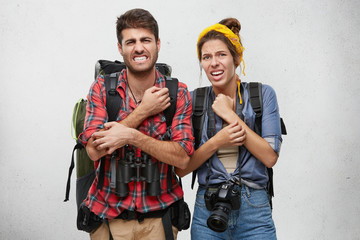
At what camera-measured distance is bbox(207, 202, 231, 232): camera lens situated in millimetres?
1504

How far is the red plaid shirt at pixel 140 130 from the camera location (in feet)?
5.14

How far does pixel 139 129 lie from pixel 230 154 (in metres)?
0.44

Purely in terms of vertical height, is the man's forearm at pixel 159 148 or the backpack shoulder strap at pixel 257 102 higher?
the backpack shoulder strap at pixel 257 102

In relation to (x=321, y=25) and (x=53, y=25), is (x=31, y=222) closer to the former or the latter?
(x=53, y=25)

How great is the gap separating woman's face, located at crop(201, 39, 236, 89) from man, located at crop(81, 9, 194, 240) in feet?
0.55

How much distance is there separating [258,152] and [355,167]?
188cm

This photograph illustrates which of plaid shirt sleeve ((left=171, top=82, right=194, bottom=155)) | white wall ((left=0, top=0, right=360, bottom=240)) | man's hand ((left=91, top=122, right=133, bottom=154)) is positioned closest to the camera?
man's hand ((left=91, top=122, right=133, bottom=154))

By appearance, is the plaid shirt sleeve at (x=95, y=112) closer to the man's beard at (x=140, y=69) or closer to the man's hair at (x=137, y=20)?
the man's beard at (x=140, y=69)

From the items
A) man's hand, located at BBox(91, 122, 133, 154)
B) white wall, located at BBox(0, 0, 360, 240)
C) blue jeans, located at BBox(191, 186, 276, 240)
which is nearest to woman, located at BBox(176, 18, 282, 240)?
blue jeans, located at BBox(191, 186, 276, 240)

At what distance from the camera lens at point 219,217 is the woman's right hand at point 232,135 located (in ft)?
0.85

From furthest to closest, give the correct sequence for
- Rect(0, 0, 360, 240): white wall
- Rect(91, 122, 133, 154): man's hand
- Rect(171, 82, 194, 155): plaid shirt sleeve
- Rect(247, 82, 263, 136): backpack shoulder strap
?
Rect(0, 0, 360, 240): white wall
Rect(247, 82, 263, 136): backpack shoulder strap
Rect(171, 82, 194, 155): plaid shirt sleeve
Rect(91, 122, 133, 154): man's hand

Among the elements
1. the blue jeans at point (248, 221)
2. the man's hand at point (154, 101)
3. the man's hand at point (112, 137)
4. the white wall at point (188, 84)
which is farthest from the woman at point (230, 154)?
the white wall at point (188, 84)

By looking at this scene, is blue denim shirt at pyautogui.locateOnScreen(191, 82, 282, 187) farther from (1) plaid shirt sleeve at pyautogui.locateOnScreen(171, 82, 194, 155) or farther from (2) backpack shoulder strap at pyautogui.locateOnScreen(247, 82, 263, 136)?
(1) plaid shirt sleeve at pyautogui.locateOnScreen(171, 82, 194, 155)

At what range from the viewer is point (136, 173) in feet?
5.21
